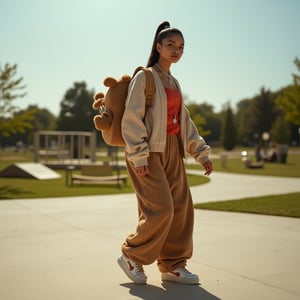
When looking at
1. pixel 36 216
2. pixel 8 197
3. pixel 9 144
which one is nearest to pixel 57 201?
pixel 8 197

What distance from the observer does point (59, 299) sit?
11.4 feet

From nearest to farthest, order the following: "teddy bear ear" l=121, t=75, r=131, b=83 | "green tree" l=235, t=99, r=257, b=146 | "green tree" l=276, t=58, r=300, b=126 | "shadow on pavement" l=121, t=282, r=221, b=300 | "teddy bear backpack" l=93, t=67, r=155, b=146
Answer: "shadow on pavement" l=121, t=282, r=221, b=300, "teddy bear backpack" l=93, t=67, r=155, b=146, "teddy bear ear" l=121, t=75, r=131, b=83, "green tree" l=276, t=58, r=300, b=126, "green tree" l=235, t=99, r=257, b=146

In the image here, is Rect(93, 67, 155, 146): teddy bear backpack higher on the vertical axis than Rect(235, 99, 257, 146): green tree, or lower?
lower

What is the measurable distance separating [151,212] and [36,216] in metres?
4.61

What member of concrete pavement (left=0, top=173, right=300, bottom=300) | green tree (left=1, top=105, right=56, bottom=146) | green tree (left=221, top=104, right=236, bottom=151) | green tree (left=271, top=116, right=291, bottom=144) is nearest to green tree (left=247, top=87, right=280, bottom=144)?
green tree (left=271, top=116, right=291, bottom=144)

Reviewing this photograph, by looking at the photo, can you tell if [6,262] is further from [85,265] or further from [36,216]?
[36,216]

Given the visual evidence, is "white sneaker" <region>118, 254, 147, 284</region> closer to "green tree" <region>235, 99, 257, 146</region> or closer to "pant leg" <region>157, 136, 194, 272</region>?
"pant leg" <region>157, 136, 194, 272</region>

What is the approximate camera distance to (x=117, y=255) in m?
5.00

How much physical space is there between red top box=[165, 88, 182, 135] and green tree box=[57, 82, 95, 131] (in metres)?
77.5

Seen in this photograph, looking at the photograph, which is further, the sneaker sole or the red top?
the red top

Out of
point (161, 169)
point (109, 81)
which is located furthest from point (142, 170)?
point (109, 81)

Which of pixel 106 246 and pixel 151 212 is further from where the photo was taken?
pixel 106 246

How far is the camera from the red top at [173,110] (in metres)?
4.02

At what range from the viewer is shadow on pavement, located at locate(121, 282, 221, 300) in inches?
139
